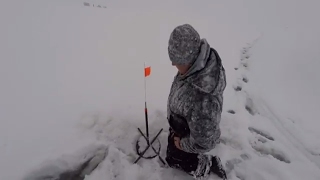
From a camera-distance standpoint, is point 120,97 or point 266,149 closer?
point 266,149

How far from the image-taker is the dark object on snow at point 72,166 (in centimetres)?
277

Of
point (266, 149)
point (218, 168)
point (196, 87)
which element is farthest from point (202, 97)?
point (266, 149)

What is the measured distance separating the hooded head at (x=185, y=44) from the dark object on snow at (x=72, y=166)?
1895mm

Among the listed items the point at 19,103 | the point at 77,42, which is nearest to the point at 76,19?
the point at 77,42

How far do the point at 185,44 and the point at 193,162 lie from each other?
4.99 feet

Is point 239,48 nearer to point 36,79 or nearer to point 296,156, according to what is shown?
point 296,156

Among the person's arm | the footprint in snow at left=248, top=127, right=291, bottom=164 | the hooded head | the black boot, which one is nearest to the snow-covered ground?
the footprint in snow at left=248, top=127, right=291, bottom=164

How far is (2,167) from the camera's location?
8.87ft

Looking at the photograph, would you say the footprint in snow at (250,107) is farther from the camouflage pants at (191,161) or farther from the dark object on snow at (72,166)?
the dark object on snow at (72,166)

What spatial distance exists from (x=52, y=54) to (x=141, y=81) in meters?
2.11

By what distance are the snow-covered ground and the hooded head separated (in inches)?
67.4

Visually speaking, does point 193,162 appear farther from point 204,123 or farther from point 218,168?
point 204,123

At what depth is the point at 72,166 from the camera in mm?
2922

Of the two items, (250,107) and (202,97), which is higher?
(202,97)
